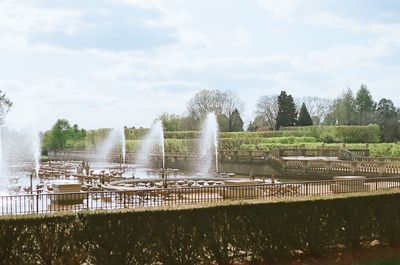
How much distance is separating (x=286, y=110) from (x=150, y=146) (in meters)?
27.1

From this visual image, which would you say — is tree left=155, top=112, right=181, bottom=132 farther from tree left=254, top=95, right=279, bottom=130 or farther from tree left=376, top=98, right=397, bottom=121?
tree left=376, top=98, right=397, bottom=121

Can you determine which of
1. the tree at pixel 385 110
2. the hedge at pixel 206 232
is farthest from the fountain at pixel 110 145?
the hedge at pixel 206 232

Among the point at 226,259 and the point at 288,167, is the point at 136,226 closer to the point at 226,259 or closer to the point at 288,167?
the point at 226,259

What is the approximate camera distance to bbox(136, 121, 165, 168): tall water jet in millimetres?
64938

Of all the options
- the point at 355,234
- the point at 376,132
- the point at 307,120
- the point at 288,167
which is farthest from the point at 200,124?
the point at 355,234

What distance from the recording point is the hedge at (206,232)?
1070 cm

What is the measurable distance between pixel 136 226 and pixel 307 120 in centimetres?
8161

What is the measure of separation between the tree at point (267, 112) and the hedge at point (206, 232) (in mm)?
85573

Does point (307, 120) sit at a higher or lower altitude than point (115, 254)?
higher

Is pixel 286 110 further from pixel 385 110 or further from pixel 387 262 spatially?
pixel 387 262

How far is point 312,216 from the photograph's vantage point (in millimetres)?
13289

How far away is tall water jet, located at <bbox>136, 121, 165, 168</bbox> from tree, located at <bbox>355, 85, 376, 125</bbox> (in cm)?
3548

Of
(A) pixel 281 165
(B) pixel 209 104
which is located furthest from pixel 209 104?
(A) pixel 281 165

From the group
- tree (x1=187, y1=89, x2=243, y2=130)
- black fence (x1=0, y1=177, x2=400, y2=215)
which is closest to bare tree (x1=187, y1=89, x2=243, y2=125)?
tree (x1=187, y1=89, x2=243, y2=130)
